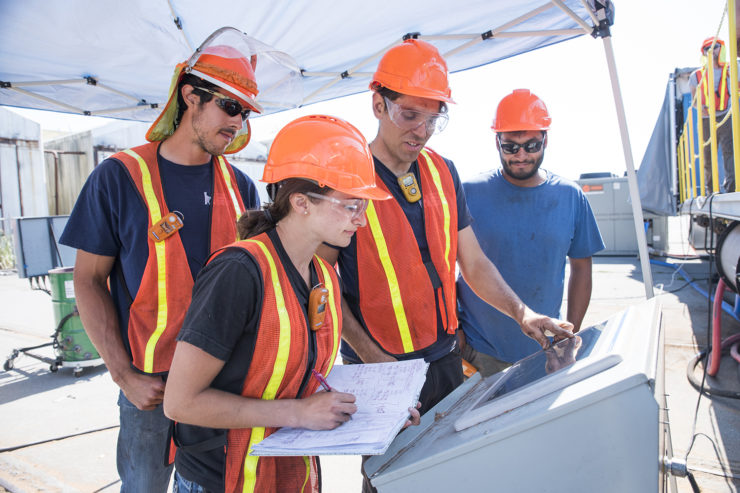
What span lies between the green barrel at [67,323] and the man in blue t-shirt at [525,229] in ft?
14.5

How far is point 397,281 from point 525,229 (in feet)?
3.60

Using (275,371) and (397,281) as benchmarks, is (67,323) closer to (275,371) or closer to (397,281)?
(397,281)

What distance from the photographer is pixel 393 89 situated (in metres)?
1.81

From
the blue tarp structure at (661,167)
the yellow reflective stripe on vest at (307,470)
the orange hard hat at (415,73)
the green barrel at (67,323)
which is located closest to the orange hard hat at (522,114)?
the orange hard hat at (415,73)

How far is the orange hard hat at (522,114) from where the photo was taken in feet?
8.23

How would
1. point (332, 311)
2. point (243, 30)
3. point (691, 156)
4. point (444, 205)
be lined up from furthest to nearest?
point (691, 156)
point (243, 30)
point (444, 205)
point (332, 311)

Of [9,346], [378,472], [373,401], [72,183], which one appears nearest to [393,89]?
[373,401]

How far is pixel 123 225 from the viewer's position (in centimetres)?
168

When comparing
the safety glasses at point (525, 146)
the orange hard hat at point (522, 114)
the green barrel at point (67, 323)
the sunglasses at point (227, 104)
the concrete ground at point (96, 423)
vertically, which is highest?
the orange hard hat at point (522, 114)

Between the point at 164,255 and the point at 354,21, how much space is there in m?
1.83

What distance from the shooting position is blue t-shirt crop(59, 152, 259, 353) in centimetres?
166

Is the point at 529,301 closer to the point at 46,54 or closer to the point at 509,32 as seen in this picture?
the point at 509,32

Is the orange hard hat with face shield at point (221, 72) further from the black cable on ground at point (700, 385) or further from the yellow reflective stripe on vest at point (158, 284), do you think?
the black cable on ground at point (700, 385)

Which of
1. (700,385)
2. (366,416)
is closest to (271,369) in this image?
(366,416)
